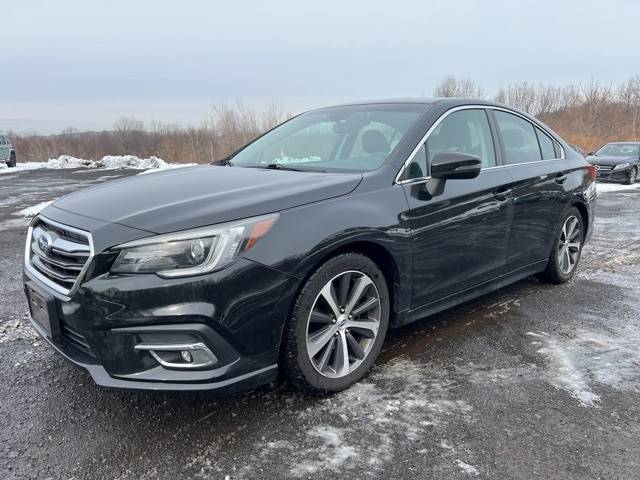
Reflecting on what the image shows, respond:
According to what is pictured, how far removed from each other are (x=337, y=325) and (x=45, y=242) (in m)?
1.60

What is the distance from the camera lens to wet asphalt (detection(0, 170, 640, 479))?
2258mm

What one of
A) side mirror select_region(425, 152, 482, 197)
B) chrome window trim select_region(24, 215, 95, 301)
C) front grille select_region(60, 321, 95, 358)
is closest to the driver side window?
side mirror select_region(425, 152, 482, 197)

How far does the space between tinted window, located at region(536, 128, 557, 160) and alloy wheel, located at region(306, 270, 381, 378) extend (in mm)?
2478

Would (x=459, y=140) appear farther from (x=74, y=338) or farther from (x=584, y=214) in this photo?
(x=74, y=338)

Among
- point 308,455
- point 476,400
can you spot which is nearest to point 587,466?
point 476,400

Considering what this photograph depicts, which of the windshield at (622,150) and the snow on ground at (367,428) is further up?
the windshield at (622,150)

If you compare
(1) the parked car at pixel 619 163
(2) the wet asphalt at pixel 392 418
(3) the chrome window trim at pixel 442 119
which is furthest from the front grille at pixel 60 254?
(1) the parked car at pixel 619 163

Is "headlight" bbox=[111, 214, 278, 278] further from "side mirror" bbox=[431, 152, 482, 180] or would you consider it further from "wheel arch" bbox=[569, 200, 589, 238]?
"wheel arch" bbox=[569, 200, 589, 238]

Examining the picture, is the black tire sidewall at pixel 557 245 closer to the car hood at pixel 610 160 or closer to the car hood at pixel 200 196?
the car hood at pixel 200 196

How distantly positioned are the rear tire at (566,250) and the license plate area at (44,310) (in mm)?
3948

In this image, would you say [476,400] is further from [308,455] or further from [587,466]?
[308,455]

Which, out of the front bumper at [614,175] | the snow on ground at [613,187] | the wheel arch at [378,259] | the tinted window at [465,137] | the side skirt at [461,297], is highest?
the tinted window at [465,137]

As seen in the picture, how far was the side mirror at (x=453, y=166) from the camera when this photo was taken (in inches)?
121

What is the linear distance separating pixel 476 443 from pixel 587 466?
1.53 ft
